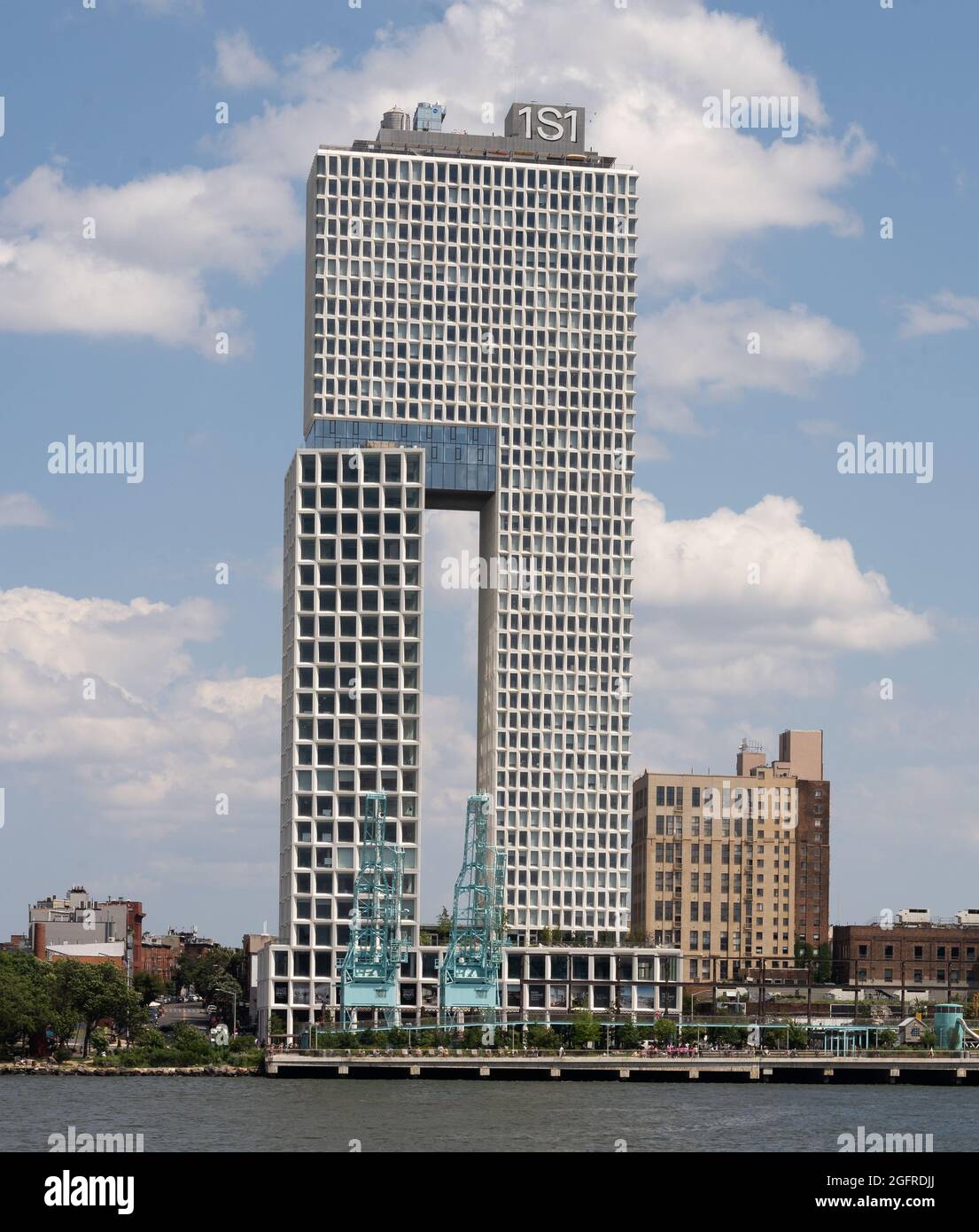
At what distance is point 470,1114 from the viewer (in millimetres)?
128625

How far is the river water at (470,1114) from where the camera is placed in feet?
347

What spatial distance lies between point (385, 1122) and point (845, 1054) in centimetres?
8038

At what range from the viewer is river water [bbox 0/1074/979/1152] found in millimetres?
105688
